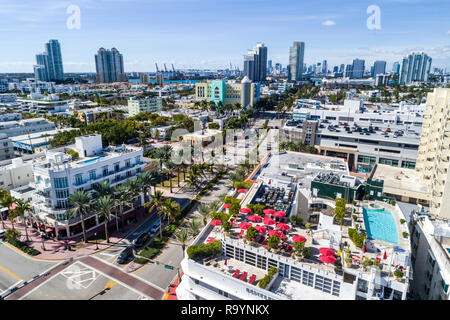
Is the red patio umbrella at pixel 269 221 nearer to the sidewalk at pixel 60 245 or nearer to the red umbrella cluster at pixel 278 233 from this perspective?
the red umbrella cluster at pixel 278 233

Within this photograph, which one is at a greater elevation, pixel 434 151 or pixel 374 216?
pixel 434 151

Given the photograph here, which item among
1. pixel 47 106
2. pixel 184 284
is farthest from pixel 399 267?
pixel 47 106

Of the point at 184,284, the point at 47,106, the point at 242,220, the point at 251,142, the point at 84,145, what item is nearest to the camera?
the point at 184,284

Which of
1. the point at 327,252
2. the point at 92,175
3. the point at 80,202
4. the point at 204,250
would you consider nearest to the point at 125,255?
the point at 80,202

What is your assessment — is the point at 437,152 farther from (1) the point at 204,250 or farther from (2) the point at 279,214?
(1) the point at 204,250

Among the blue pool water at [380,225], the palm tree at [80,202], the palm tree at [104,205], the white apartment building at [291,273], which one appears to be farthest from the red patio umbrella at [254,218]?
the palm tree at [80,202]

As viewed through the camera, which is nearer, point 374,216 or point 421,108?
point 374,216

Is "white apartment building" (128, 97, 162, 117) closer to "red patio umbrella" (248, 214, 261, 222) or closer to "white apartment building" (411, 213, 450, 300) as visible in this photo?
"red patio umbrella" (248, 214, 261, 222)

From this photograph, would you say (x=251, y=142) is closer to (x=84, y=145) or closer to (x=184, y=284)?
(x=84, y=145)
